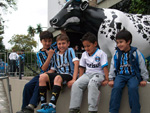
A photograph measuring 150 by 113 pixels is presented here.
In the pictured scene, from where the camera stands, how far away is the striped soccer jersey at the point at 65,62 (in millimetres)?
3650

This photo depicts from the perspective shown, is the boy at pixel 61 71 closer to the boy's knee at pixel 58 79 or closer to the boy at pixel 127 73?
the boy's knee at pixel 58 79

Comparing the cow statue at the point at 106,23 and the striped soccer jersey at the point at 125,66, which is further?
the cow statue at the point at 106,23

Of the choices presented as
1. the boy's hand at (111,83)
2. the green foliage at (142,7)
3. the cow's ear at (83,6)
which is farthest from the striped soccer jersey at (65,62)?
the green foliage at (142,7)

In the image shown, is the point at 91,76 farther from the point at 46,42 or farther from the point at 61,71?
the point at 46,42

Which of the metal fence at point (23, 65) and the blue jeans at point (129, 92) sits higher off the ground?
the metal fence at point (23, 65)

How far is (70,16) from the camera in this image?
5031 millimetres

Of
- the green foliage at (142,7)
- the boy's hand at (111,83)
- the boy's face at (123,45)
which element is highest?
the green foliage at (142,7)

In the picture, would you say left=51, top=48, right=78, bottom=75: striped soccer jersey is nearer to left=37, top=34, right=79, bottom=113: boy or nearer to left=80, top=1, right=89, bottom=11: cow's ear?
left=37, top=34, right=79, bottom=113: boy

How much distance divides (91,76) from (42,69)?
39.9 inches

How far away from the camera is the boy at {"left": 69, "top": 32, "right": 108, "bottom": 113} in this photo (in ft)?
9.87

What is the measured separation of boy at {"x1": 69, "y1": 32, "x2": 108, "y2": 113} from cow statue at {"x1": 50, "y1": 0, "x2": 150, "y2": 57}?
1.10m

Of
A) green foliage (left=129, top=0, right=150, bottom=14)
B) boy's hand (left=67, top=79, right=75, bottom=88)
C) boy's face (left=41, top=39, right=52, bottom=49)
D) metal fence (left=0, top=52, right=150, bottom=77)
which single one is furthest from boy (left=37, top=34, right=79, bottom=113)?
green foliage (left=129, top=0, right=150, bottom=14)

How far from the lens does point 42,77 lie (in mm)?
3426

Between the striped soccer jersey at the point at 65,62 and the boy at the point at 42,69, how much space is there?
0.47 ft
